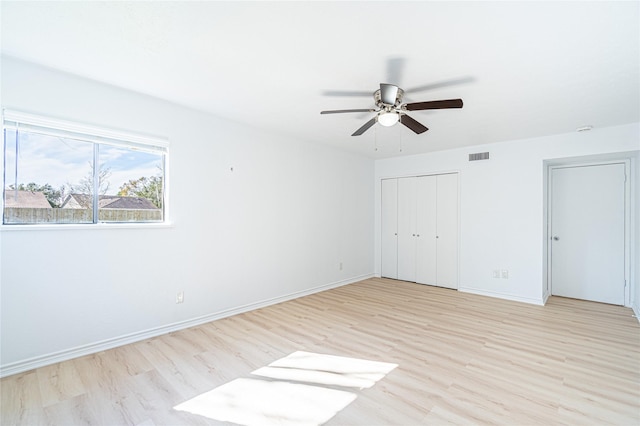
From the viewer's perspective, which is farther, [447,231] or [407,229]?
[407,229]

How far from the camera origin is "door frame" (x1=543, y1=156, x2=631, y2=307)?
416 cm

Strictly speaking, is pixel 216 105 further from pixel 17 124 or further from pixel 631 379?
pixel 631 379

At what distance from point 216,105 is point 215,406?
2.84 metres

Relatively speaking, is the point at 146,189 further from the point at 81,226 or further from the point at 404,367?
the point at 404,367

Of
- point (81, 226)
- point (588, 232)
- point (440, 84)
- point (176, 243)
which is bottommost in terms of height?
point (176, 243)

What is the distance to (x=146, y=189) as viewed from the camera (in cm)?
314

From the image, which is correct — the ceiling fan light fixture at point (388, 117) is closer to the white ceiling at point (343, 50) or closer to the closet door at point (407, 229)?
the white ceiling at point (343, 50)

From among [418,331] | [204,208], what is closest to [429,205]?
[418,331]

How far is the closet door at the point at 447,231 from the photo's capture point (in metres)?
5.15

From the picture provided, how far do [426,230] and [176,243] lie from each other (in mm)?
4237

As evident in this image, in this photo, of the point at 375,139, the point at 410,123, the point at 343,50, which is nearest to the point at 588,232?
the point at 375,139

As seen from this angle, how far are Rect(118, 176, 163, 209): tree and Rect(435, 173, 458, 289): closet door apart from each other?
4466 mm

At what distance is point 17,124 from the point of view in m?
2.39

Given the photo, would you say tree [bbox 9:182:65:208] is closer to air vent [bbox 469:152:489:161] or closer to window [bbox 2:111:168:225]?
window [bbox 2:111:168:225]
